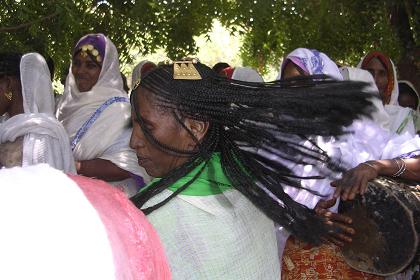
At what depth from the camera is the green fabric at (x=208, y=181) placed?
1701 mm

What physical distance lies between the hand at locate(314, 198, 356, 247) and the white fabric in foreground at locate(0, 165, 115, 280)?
5.32 feet

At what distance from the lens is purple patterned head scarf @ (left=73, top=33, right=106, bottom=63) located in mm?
3924

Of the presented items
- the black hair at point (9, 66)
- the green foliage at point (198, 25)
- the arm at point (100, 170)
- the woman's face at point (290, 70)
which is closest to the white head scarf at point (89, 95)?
the green foliage at point (198, 25)

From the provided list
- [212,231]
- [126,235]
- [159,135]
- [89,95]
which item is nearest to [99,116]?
[89,95]

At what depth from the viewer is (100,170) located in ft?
10.7

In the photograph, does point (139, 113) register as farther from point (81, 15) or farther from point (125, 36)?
point (125, 36)

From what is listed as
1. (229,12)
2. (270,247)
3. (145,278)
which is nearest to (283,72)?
(270,247)

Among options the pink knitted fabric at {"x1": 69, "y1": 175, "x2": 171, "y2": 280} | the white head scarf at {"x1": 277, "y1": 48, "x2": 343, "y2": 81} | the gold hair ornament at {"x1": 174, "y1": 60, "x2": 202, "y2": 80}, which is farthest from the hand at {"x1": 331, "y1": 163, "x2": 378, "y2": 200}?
the pink knitted fabric at {"x1": 69, "y1": 175, "x2": 171, "y2": 280}

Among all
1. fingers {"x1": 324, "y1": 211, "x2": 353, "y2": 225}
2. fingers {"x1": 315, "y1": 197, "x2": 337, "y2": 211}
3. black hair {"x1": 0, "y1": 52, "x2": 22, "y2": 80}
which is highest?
black hair {"x1": 0, "y1": 52, "x2": 22, "y2": 80}

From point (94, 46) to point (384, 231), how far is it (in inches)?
92.2

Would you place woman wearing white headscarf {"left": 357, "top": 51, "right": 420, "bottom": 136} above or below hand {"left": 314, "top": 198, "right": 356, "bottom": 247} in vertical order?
above

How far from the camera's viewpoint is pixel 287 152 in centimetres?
194

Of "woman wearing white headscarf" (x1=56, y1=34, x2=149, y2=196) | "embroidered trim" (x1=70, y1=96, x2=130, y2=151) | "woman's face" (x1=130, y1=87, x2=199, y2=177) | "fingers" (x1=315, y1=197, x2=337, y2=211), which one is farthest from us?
"embroidered trim" (x1=70, y1=96, x2=130, y2=151)

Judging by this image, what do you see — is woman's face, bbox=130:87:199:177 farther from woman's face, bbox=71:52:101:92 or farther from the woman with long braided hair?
woman's face, bbox=71:52:101:92
